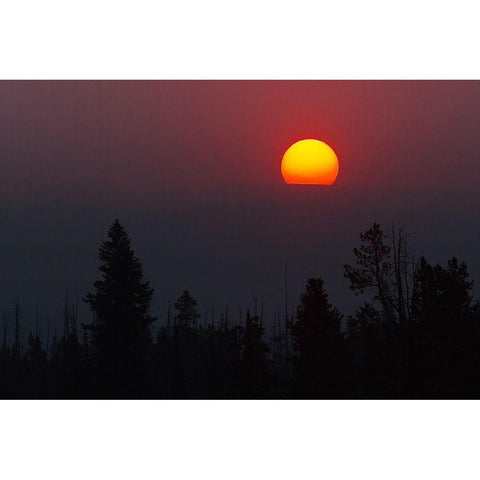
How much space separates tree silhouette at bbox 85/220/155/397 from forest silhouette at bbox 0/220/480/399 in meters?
0.02

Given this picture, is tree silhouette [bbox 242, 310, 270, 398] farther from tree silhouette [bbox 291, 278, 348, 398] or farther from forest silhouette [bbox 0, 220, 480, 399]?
tree silhouette [bbox 291, 278, 348, 398]

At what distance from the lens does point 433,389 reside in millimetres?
9992

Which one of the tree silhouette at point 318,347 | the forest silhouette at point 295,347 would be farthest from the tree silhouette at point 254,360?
the tree silhouette at point 318,347

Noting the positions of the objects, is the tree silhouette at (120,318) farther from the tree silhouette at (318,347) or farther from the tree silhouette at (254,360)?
the tree silhouette at (318,347)

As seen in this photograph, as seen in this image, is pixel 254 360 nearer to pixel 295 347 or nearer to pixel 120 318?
pixel 295 347

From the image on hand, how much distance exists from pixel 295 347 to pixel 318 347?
0.27 meters

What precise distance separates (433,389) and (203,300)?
2661 millimetres

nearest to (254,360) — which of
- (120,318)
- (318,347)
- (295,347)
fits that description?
(295,347)

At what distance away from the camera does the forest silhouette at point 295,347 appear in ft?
33.0

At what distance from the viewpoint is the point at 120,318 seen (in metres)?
11.9

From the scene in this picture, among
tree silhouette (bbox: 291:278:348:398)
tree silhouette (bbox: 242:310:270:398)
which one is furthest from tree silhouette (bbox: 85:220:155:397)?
tree silhouette (bbox: 291:278:348:398)

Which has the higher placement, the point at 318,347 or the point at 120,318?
the point at 120,318
